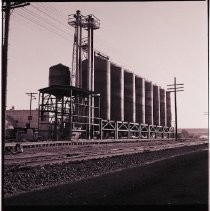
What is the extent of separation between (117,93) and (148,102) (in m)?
13.1

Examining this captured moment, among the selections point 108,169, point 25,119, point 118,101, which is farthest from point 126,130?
point 25,119

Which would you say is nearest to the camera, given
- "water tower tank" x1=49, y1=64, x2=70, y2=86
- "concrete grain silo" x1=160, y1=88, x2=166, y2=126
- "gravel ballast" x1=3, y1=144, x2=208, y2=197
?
"gravel ballast" x1=3, y1=144, x2=208, y2=197

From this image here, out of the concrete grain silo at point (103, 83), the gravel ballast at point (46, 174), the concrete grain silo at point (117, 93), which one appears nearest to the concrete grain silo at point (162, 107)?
the concrete grain silo at point (117, 93)

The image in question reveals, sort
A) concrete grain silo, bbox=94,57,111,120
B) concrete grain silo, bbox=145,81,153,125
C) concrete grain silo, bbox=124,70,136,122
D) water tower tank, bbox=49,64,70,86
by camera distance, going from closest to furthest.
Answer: water tower tank, bbox=49,64,70,86, concrete grain silo, bbox=94,57,111,120, concrete grain silo, bbox=124,70,136,122, concrete grain silo, bbox=145,81,153,125

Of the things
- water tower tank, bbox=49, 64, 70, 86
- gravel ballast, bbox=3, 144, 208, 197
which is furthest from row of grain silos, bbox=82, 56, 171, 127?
gravel ballast, bbox=3, 144, 208, 197

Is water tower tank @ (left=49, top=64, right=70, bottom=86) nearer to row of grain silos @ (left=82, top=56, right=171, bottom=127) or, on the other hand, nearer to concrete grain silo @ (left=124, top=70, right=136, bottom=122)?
row of grain silos @ (left=82, top=56, right=171, bottom=127)

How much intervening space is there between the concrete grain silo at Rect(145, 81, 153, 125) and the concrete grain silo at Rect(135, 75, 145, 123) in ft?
11.1

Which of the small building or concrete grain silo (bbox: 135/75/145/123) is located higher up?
concrete grain silo (bbox: 135/75/145/123)

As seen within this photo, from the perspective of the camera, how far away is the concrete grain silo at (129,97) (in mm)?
41778

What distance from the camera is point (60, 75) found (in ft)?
108

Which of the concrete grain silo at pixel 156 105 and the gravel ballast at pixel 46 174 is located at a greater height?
the concrete grain silo at pixel 156 105

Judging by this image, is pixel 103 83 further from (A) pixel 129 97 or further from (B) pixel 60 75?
(A) pixel 129 97

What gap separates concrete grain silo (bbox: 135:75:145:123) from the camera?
45.7 meters

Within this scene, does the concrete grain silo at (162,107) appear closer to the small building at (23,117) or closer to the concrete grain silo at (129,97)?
the concrete grain silo at (129,97)
